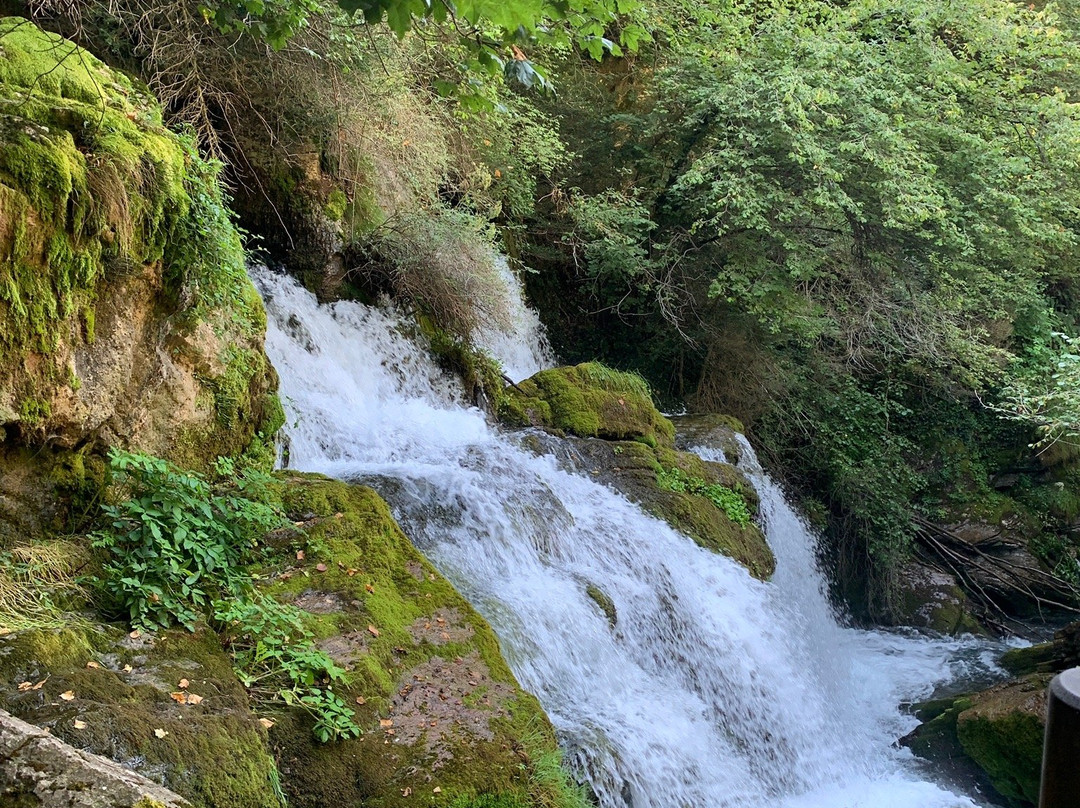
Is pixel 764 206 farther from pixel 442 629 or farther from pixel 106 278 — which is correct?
pixel 106 278

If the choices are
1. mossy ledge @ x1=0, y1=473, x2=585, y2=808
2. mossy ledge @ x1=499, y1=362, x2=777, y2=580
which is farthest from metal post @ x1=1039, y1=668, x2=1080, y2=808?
mossy ledge @ x1=499, y1=362, x2=777, y2=580

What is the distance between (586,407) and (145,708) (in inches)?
243

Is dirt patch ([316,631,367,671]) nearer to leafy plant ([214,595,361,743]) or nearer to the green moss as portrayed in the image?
leafy plant ([214,595,361,743])

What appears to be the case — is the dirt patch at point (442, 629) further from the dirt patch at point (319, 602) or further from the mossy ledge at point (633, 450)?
the mossy ledge at point (633, 450)

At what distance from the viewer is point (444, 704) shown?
11.7 feet

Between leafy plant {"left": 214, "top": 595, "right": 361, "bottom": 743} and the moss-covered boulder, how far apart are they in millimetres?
1134

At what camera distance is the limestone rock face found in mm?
1929

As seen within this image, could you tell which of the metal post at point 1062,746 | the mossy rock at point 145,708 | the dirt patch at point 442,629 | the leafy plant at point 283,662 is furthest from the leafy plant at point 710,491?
the metal post at point 1062,746

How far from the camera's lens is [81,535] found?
3633 millimetres

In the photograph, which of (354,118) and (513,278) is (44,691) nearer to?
(354,118)

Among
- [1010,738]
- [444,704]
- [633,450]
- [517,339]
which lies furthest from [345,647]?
[517,339]

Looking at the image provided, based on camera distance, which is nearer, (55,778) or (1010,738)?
(55,778)

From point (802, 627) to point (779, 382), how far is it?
4.93 metres

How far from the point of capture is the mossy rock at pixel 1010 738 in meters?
6.16
